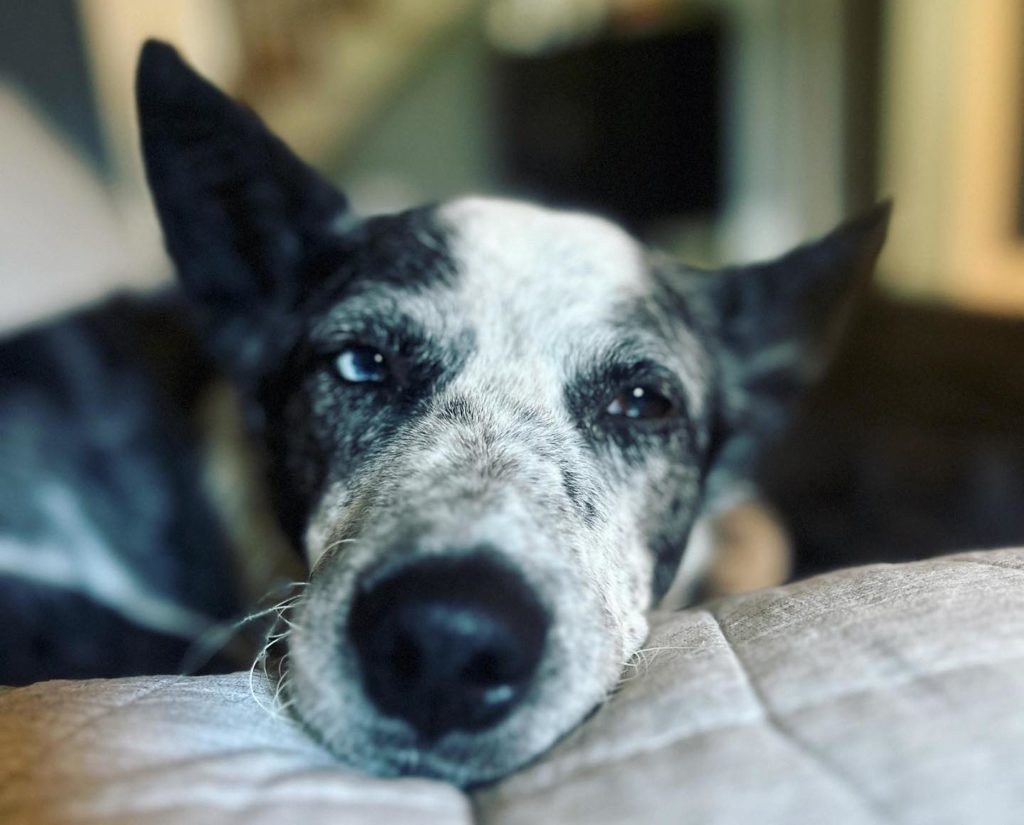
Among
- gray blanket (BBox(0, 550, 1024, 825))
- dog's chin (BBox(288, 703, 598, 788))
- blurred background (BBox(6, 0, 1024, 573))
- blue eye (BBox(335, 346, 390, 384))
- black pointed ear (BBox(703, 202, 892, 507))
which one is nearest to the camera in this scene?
gray blanket (BBox(0, 550, 1024, 825))

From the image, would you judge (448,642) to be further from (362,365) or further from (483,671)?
(362,365)

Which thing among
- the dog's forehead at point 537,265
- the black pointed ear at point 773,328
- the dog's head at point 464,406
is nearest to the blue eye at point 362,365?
the dog's head at point 464,406

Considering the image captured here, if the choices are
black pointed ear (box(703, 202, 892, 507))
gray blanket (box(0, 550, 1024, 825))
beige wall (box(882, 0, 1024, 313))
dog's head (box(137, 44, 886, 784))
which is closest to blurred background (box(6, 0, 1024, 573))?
beige wall (box(882, 0, 1024, 313))

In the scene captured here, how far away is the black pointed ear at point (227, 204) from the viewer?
129 centimetres

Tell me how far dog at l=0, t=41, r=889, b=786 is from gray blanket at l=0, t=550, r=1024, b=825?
0.09m

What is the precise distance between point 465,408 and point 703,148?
5.79 m

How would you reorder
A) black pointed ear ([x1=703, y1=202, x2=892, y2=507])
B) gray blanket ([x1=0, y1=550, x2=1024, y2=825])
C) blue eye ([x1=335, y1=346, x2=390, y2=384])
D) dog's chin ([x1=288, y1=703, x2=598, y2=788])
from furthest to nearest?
black pointed ear ([x1=703, y1=202, x2=892, y2=507]), blue eye ([x1=335, y1=346, x2=390, y2=384]), dog's chin ([x1=288, y1=703, x2=598, y2=788]), gray blanket ([x1=0, y1=550, x2=1024, y2=825])

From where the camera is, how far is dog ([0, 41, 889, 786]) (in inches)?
30.5

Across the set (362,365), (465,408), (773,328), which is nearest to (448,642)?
(465,408)

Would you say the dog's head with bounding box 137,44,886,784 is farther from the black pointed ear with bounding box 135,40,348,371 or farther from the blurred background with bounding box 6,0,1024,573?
the blurred background with bounding box 6,0,1024,573

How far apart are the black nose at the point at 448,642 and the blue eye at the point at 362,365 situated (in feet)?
1.65

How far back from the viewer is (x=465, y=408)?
44.7 inches

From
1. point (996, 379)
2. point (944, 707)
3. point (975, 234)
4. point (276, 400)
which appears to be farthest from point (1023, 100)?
point (944, 707)

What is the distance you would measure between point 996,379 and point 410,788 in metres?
1.96
